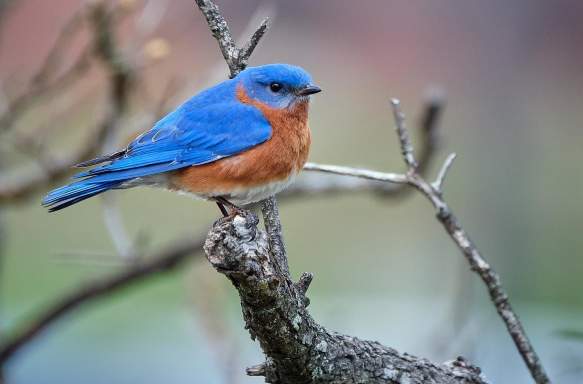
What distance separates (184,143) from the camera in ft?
11.9

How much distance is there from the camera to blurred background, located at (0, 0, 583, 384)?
555 cm

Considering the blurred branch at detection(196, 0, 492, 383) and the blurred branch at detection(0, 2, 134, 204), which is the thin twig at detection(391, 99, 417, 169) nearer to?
the blurred branch at detection(196, 0, 492, 383)

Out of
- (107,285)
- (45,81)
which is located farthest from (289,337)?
(45,81)

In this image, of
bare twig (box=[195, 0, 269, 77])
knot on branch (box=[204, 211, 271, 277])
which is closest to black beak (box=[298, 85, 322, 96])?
bare twig (box=[195, 0, 269, 77])

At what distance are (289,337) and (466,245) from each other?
68 cm

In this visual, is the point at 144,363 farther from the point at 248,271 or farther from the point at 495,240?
the point at 248,271

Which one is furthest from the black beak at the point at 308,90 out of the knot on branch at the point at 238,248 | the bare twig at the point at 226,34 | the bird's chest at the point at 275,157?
the knot on branch at the point at 238,248

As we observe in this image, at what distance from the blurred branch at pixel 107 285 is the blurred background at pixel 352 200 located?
0.14 metres

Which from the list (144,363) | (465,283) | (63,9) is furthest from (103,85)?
(63,9)

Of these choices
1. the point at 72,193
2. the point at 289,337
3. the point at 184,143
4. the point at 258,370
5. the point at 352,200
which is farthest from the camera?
the point at 352,200

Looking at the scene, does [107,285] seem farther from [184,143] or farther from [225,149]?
[225,149]

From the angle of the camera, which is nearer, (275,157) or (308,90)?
(275,157)

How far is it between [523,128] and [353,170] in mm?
4259

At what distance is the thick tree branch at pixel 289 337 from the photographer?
236 centimetres
